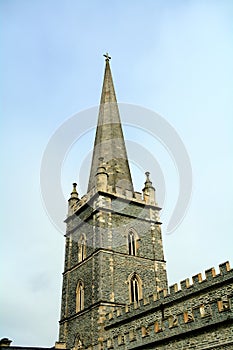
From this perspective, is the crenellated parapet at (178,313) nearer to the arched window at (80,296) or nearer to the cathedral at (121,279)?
the cathedral at (121,279)

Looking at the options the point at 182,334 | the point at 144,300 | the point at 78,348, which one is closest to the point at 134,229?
the point at 144,300

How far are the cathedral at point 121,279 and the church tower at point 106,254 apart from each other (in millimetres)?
62

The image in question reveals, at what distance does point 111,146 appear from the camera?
35.7m

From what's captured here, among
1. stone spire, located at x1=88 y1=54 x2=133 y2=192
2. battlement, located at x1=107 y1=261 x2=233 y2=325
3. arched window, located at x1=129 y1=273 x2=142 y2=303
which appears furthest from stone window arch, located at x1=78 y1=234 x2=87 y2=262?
battlement, located at x1=107 y1=261 x2=233 y2=325

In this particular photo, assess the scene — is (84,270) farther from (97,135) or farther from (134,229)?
(97,135)

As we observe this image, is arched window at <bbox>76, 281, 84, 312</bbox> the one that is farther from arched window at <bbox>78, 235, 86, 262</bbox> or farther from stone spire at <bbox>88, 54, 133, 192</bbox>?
stone spire at <bbox>88, 54, 133, 192</bbox>

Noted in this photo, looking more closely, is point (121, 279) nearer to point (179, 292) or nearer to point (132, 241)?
point (132, 241)

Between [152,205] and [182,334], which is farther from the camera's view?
[152,205]

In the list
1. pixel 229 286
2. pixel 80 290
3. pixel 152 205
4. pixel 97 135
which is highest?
pixel 97 135

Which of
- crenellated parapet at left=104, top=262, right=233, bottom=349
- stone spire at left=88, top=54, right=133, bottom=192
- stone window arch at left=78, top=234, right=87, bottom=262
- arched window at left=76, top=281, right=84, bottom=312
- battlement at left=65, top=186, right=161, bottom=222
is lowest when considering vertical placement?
crenellated parapet at left=104, top=262, right=233, bottom=349

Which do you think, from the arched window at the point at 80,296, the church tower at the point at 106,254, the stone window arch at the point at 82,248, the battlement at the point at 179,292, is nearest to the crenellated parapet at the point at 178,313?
the battlement at the point at 179,292

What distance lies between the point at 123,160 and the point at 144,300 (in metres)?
15.4

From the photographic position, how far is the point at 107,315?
79.7ft

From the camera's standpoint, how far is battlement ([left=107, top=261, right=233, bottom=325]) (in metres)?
18.8
